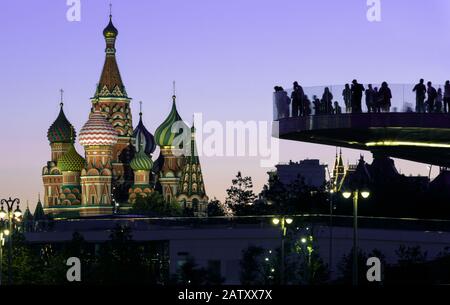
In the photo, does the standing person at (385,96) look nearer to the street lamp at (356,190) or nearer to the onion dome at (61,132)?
the street lamp at (356,190)

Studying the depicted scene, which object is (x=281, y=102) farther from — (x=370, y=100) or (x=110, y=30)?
(x=110, y=30)

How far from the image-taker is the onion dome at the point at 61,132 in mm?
185125

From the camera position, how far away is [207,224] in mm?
74375

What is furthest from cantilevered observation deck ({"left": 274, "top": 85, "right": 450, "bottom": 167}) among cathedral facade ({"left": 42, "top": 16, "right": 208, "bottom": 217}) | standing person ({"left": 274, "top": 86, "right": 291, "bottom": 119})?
cathedral facade ({"left": 42, "top": 16, "right": 208, "bottom": 217})

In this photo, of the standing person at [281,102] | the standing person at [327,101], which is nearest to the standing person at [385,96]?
the standing person at [327,101]

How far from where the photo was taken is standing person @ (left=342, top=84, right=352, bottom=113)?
62.1 meters

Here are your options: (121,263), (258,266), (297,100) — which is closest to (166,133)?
(258,266)

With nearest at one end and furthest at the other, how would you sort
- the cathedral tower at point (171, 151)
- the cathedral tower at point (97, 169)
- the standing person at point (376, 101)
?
the standing person at point (376, 101), the cathedral tower at point (97, 169), the cathedral tower at point (171, 151)

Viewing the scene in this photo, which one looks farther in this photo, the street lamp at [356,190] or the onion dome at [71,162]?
the onion dome at [71,162]

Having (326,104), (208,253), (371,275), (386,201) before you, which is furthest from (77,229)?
(371,275)

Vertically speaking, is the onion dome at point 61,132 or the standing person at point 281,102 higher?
the onion dome at point 61,132

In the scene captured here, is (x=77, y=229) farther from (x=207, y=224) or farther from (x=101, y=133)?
(x=101, y=133)

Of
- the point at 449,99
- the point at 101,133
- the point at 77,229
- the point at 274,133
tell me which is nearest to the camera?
the point at 449,99
